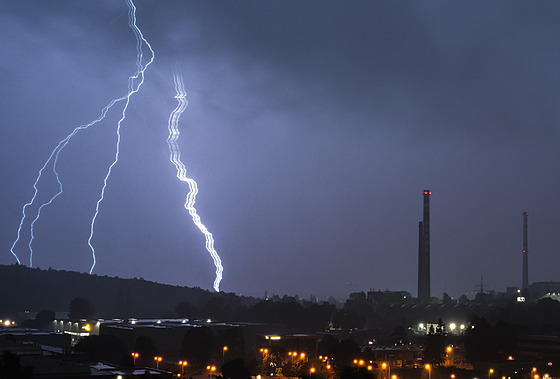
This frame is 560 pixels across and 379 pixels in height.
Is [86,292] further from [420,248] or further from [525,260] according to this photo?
[525,260]

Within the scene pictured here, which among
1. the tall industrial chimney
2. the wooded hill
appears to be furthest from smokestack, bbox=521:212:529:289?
the wooded hill

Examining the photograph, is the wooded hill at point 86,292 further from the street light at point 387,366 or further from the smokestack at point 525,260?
the street light at point 387,366

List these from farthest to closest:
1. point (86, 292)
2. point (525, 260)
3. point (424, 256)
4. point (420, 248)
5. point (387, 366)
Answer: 1. point (86, 292)
2. point (525, 260)
3. point (420, 248)
4. point (424, 256)
5. point (387, 366)

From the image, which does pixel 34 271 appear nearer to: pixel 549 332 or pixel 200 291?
pixel 200 291

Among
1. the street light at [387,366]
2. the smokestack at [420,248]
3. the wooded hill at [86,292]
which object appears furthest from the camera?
the wooded hill at [86,292]

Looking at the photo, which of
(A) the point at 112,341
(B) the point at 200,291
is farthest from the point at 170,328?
(B) the point at 200,291

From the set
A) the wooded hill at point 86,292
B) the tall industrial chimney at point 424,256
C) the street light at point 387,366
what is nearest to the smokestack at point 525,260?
the tall industrial chimney at point 424,256

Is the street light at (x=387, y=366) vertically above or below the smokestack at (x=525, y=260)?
below

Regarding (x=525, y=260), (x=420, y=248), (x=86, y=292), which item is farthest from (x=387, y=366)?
(x=86, y=292)
